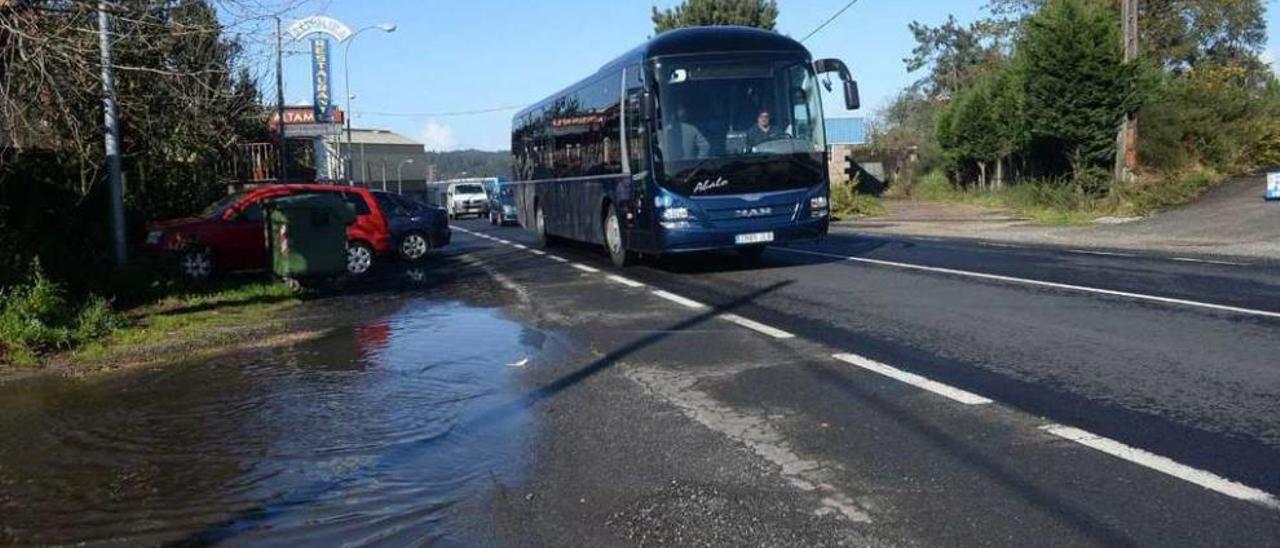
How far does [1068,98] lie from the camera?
95.1ft

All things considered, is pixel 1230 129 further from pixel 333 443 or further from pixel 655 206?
pixel 333 443

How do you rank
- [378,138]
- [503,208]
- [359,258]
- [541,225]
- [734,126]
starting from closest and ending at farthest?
1. [734,126]
2. [359,258]
3. [541,225]
4. [503,208]
5. [378,138]

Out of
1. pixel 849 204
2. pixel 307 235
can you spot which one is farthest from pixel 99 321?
pixel 849 204

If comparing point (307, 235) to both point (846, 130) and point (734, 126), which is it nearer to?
point (734, 126)

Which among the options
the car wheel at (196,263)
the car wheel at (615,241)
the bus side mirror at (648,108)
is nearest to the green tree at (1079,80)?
the car wheel at (615,241)

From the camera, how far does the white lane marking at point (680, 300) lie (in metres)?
12.4

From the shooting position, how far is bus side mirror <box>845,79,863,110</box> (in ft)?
51.9

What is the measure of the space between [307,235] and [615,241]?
5221 millimetres

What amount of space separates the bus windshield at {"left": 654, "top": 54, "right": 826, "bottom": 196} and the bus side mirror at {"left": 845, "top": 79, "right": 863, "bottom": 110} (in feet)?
1.75

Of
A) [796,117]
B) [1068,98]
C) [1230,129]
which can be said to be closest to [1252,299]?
[796,117]

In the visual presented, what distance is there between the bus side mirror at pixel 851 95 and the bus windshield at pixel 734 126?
535 millimetres

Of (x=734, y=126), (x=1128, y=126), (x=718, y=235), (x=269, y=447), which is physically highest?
(x=1128, y=126)

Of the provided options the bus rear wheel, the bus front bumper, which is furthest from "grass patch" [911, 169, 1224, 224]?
the bus front bumper

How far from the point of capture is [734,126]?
50.5 feet
